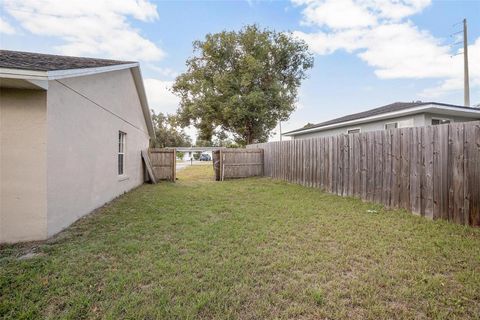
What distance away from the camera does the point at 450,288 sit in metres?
2.38

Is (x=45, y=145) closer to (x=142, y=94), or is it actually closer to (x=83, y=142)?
(x=83, y=142)

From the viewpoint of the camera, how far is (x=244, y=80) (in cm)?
1953

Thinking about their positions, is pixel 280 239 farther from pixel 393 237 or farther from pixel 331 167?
pixel 331 167

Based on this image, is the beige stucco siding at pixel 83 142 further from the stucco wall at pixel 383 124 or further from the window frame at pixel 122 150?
the stucco wall at pixel 383 124

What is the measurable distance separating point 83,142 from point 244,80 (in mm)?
16265

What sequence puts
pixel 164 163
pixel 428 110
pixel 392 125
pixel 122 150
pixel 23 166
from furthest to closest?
1. pixel 164 163
2. pixel 392 125
3. pixel 428 110
4. pixel 122 150
5. pixel 23 166

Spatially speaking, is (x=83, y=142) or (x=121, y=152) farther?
(x=121, y=152)

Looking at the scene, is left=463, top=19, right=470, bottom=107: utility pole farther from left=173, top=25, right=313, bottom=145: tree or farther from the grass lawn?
the grass lawn

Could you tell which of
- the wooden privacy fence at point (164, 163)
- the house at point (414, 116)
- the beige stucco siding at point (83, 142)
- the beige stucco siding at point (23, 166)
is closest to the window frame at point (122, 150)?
the beige stucco siding at point (83, 142)

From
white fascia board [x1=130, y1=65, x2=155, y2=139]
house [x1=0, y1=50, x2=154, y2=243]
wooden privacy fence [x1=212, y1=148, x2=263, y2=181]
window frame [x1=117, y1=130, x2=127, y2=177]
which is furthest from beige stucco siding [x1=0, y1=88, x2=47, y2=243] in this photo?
wooden privacy fence [x1=212, y1=148, x2=263, y2=181]

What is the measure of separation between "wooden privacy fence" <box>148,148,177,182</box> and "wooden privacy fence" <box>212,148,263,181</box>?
7.55 ft

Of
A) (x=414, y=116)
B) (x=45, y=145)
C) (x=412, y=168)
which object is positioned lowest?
(x=412, y=168)

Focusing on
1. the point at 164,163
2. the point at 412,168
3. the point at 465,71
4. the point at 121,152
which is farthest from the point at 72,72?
the point at 465,71

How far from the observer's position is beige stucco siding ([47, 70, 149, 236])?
396cm
